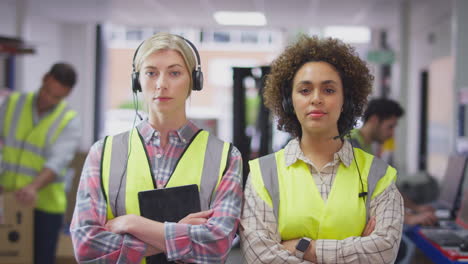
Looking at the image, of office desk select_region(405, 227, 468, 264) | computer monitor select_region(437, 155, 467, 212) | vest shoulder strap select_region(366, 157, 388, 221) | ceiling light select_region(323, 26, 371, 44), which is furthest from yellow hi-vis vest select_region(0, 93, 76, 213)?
ceiling light select_region(323, 26, 371, 44)

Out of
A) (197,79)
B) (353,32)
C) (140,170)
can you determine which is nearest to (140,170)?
(140,170)

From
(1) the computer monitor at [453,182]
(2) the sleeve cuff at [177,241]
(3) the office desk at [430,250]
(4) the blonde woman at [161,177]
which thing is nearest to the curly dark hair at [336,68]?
(4) the blonde woman at [161,177]

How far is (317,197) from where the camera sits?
1.57m

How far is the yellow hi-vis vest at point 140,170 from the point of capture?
1.52 meters

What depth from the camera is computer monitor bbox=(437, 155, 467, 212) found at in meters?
2.90

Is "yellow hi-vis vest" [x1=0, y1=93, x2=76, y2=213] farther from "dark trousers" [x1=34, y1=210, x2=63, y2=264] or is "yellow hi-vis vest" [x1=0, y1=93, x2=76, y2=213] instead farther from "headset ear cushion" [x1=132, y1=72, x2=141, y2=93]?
"headset ear cushion" [x1=132, y1=72, x2=141, y2=93]

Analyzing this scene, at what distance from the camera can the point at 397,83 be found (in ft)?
23.1

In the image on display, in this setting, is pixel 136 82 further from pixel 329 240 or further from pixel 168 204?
pixel 329 240

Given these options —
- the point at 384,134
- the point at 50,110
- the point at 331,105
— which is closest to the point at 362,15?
the point at 384,134

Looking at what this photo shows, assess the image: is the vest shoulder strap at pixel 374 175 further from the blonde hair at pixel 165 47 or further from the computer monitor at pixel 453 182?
the computer monitor at pixel 453 182

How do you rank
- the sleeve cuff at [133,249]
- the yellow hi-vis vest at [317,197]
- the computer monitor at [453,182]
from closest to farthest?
the sleeve cuff at [133,249] < the yellow hi-vis vest at [317,197] < the computer monitor at [453,182]

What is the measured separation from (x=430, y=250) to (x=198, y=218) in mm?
1539

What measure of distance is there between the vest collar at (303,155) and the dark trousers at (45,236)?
2.22 m

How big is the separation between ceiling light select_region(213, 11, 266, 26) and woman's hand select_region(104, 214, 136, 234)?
5407mm
